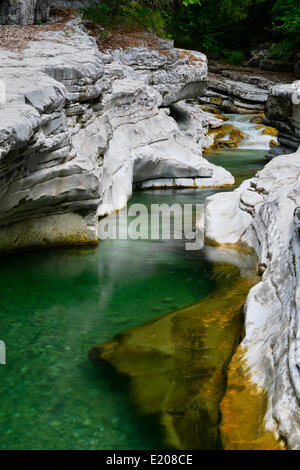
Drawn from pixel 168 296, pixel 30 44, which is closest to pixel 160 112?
pixel 30 44

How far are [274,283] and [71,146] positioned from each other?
3.80 m

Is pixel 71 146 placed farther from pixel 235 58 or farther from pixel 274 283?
pixel 235 58

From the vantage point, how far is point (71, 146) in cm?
671

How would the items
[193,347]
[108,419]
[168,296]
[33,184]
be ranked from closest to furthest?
[108,419]
[193,347]
[168,296]
[33,184]

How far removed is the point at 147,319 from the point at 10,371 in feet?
5.03

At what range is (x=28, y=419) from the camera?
11.2 feet

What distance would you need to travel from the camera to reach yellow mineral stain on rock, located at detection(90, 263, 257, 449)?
3.21 metres

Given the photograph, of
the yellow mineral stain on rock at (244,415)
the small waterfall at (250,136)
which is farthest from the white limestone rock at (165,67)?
the yellow mineral stain on rock at (244,415)

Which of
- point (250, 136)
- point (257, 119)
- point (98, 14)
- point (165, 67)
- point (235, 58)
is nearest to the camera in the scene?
point (165, 67)

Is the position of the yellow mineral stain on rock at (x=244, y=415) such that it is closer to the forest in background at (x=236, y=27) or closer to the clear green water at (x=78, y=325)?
the clear green water at (x=78, y=325)

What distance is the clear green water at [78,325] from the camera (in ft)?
10.9

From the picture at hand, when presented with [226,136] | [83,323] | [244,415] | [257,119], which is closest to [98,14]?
[226,136]

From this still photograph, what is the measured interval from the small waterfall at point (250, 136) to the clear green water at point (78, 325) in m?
11.0

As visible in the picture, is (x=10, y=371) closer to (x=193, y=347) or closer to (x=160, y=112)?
(x=193, y=347)
